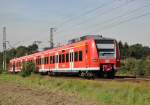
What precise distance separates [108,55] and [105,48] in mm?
531

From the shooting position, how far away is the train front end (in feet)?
90.0

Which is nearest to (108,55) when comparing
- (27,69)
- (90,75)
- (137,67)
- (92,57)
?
(92,57)

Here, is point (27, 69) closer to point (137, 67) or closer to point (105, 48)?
point (137, 67)

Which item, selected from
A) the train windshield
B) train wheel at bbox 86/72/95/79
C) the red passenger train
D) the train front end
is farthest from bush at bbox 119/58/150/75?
train wheel at bbox 86/72/95/79

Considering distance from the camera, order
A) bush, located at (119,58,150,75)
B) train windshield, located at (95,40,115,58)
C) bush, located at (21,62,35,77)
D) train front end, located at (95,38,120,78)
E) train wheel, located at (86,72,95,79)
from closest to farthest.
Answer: train front end, located at (95,38,120,78), train windshield, located at (95,40,115,58), train wheel, located at (86,72,95,79), bush, located at (21,62,35,77), bush, located at (119,58,150,75)

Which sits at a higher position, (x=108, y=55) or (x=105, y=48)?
(x=105, y=48)

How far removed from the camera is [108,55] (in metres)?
27.8

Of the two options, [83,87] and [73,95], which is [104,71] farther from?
[73,95]

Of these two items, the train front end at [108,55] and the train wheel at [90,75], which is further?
the train wheel at [90,75]

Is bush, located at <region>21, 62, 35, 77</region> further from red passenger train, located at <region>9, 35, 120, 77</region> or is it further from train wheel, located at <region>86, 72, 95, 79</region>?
train wheel, located at <region>86, 72, 95, 79</region>

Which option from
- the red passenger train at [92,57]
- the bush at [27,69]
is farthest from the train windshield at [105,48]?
the bush at [27,69]

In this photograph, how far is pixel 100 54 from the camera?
2762 cm

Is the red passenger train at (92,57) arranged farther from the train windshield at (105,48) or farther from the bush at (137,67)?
the bush at (137,67)

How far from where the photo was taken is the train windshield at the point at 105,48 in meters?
27.7
